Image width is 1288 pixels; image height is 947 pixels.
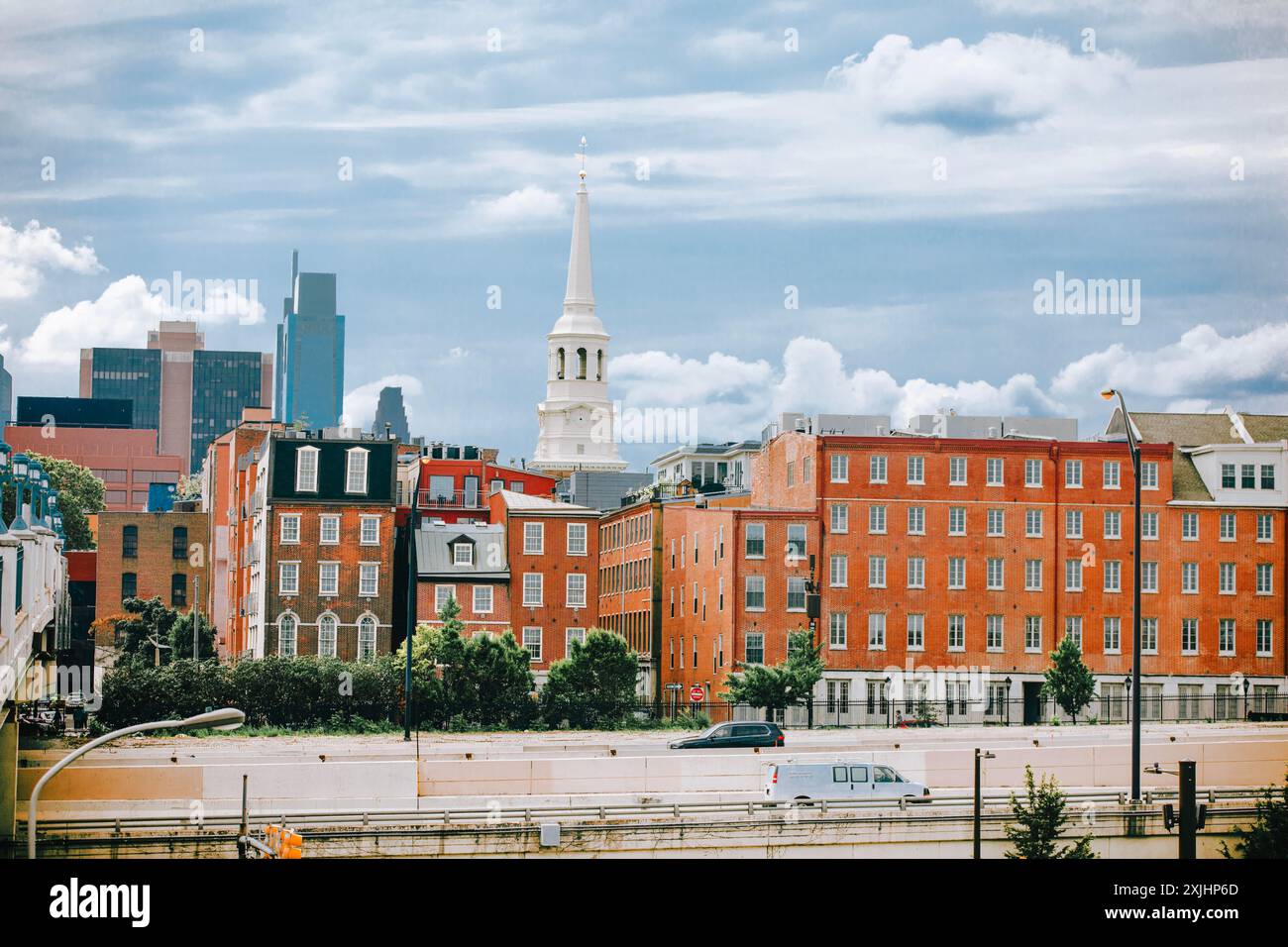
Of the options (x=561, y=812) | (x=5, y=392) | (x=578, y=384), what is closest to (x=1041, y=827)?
(x=561, y=812)

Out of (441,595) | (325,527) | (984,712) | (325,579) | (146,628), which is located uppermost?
(325,527)

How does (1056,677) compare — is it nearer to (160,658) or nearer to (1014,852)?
(1014,852)

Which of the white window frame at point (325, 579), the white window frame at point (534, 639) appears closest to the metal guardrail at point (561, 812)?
the white window frame at point (325, 579)

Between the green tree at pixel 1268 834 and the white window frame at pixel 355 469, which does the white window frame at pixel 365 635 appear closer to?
the white window frame at pixel 355 469

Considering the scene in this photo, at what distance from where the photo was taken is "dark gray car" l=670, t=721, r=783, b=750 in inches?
2453

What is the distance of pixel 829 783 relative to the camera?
52.0m

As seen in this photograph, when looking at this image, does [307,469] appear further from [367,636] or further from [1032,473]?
[1032,473]

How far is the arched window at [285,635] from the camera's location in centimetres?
8944

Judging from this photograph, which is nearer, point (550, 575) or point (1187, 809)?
point (1187, 809)

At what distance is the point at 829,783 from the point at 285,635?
4387 cm

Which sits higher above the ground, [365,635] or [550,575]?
[550,575]

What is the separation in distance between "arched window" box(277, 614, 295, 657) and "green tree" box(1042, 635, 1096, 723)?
35652 mm

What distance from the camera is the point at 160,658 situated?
97000 millimetres
